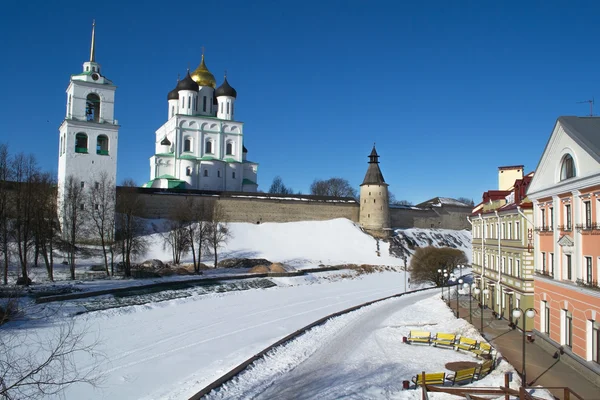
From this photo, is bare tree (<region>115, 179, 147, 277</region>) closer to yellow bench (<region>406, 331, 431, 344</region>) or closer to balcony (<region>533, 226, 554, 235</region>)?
yellow bench (<region>406, 331, 431, 344</region>)

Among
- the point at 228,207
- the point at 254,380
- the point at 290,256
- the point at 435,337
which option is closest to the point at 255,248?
the point at 290,256

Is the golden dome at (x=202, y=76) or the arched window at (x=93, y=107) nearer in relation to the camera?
the arched window at (x=93, y=107)

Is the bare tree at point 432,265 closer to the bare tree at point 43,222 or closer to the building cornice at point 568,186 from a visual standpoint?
the building cornice at point 568,186

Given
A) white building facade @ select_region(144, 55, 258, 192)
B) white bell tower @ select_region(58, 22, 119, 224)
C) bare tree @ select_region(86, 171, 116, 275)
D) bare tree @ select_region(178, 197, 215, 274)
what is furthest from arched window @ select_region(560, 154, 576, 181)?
white building facade @ select_region(144, 55, 258, 192)

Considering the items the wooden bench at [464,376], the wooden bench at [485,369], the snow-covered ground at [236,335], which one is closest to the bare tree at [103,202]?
the snow-covered ground at [236,335]

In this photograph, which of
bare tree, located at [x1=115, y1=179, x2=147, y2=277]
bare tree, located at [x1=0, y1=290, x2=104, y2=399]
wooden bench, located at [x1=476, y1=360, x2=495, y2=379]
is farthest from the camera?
bare tree, located at [x1=115, y1=179, x2=147, y2=277]

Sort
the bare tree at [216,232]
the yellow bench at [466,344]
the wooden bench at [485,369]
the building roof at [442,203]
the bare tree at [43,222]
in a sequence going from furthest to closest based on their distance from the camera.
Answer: the building roof at [442,203] → the bare tree at [216,232] → the bare tree at [43,222] → the yellow bench at [466,344] → the wooden bench at [485,369]

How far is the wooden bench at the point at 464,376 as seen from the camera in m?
Result: 10.8

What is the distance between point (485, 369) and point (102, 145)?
115ft

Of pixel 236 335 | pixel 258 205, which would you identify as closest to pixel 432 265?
pixel 236 335

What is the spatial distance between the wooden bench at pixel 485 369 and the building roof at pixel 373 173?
138ft

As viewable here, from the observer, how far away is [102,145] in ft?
131

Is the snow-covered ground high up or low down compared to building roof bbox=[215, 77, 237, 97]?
down

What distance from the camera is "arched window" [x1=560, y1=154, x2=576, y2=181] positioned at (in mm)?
12289
